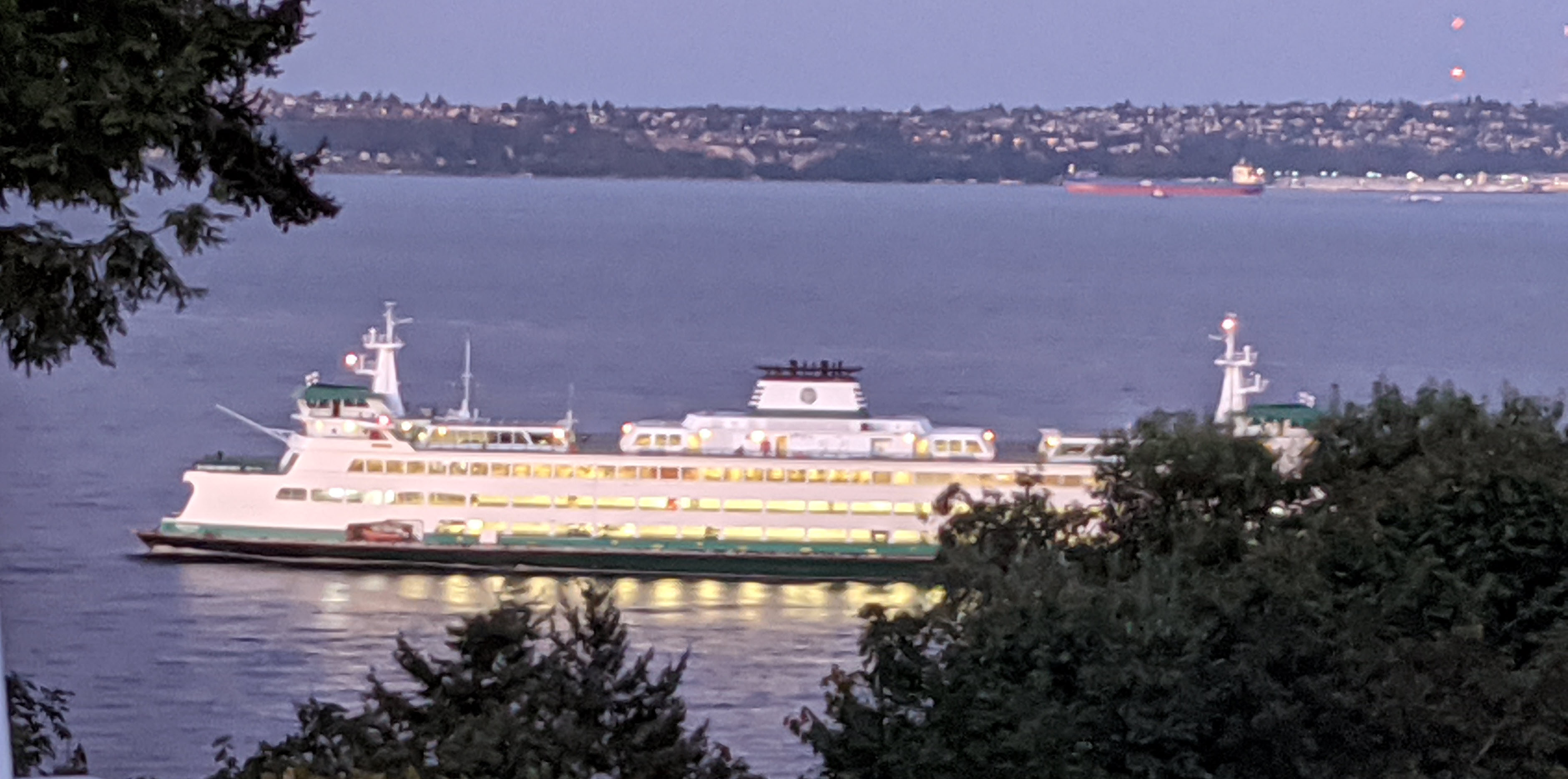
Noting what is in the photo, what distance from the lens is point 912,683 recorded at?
263 inches

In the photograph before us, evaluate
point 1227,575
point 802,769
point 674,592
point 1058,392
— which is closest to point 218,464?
point 674,592

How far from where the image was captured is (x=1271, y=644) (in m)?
6.36

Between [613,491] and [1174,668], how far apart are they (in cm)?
2181

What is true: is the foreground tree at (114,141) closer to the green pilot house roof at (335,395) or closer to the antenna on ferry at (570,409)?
the green pilot house roof at (335,395)

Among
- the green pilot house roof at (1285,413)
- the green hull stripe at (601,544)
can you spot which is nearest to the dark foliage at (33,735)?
the green pilot house roof at (1285,413)

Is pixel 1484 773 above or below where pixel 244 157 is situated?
below

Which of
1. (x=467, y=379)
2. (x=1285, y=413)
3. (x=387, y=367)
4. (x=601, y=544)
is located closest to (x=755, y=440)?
(x=601, y=544)

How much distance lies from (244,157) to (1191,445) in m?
3.59

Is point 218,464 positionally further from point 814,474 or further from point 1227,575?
point 1227,575

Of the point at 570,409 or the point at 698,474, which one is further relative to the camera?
the point at 570,409

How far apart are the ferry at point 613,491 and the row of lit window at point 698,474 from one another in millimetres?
22

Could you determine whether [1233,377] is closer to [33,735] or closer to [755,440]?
[755,440]

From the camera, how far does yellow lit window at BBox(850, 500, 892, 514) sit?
27578 mm

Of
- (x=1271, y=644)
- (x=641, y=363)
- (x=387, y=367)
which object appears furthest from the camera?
(x=641, y=363)
